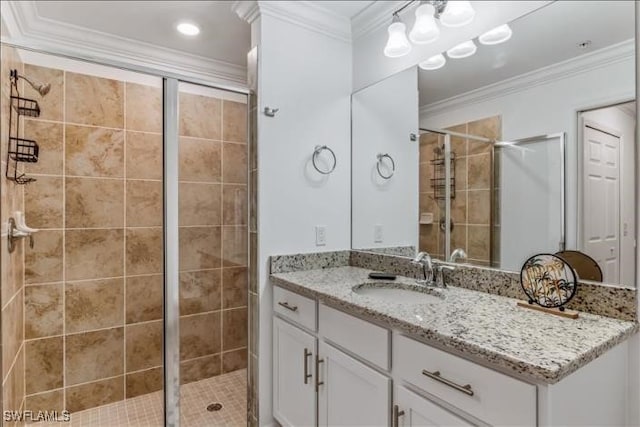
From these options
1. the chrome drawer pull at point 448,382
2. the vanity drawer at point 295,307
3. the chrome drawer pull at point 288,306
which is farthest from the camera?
the chrome drawer pull at point 288,306

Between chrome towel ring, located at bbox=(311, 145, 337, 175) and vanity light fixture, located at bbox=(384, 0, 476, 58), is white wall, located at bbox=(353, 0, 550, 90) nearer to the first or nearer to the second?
vanity light fixture, located at bbox=(384, 0, 476, 58)

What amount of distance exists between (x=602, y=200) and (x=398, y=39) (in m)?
1.25

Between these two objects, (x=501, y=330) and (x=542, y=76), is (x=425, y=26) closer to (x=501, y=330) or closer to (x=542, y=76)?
(x=542, y=76)

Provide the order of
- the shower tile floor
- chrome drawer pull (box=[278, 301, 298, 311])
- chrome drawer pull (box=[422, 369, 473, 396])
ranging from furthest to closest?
the shower tile floor, chrome drawer pull (box=[278, 301, 298, 311]), chrome drawer pull (box=[422, 369, 473, 396])

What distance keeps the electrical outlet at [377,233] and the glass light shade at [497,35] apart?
1117 mm

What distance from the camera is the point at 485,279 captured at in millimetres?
1582

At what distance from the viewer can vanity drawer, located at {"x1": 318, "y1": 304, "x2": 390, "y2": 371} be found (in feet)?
4.20

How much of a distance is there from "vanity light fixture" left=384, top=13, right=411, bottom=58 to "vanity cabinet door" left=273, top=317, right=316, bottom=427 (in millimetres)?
1567

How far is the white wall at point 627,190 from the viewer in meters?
1.18

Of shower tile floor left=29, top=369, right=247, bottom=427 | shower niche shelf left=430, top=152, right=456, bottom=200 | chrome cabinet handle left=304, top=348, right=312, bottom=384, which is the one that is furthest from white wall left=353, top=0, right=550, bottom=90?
shower tile floor left=29, top=369, right=247, bottom=427

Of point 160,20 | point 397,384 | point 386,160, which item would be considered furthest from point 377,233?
point 160,20

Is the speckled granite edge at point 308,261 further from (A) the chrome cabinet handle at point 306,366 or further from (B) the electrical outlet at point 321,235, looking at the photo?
(A) the chrome cabinet handle at point 306,366

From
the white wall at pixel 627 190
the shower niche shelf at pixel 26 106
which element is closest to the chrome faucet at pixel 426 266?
the white wall at pixel 627 190

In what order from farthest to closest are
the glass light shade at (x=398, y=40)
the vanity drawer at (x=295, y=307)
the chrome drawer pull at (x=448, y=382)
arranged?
the glass light shade at (x=398, y=40) < the vanity drawer at (x=295, y=307) < the chrome drawer pull at (x=448, y=382)
